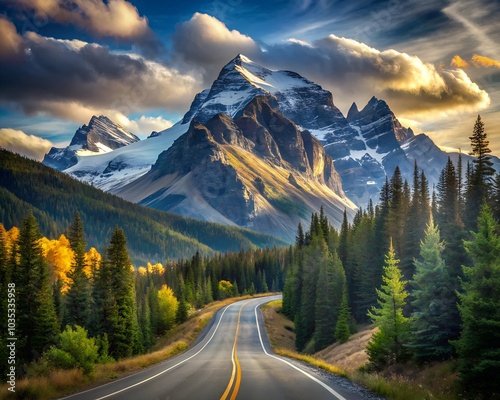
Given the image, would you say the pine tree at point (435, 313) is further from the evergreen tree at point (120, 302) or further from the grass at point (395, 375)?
the evergreen tree at point (120, 302)

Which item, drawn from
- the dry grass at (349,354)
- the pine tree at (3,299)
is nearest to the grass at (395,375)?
the dry grass at (349,354)

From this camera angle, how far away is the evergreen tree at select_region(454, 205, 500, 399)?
57.2 feet

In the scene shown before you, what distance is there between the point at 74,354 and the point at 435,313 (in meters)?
20.1

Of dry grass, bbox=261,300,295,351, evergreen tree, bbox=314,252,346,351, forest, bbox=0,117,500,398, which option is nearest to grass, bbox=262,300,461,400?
forest, bbox=0,117,500,398

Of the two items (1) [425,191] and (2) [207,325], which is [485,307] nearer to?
(1) [425,191]

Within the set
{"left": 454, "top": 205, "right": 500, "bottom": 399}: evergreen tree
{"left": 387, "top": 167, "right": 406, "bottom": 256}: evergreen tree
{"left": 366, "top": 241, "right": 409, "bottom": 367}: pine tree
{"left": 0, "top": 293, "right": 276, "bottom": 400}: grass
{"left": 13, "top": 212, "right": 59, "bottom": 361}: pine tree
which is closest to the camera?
{"left": 0, "top": 293, "right": 276, "bottom": 400}: grass

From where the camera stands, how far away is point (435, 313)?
23594 mm

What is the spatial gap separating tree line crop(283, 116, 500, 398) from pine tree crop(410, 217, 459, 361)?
0.18 feet

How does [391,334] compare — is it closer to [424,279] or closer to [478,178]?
[424,279]

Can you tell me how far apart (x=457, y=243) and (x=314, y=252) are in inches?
1827

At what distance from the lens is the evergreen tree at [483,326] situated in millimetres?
17438

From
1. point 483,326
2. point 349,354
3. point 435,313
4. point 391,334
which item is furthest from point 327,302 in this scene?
point 483,326

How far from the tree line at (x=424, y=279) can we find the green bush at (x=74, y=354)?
17692 mm

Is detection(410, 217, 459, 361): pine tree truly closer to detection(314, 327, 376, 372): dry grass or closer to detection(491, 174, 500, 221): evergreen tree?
detection(314, 327, 376, 372): dry grass
